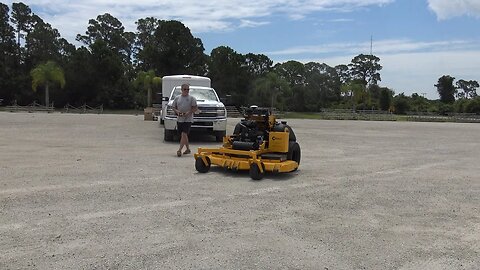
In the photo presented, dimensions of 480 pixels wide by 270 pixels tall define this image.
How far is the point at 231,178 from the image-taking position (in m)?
9.25

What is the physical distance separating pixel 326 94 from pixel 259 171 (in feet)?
317

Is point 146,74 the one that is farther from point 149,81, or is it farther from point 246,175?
point 246,175

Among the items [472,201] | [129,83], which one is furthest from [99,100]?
[472,201]

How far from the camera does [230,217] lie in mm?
6348

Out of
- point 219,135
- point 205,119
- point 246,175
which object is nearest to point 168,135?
point 205,119

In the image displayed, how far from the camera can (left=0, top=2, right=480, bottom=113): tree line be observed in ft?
254

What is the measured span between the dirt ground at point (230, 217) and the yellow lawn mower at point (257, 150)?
26 centimetres

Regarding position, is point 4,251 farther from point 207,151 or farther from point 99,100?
point 99,100

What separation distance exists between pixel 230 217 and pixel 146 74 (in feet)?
226

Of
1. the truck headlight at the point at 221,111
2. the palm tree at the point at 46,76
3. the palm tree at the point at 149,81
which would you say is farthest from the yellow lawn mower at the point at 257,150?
the palm tree at the point at 46,76

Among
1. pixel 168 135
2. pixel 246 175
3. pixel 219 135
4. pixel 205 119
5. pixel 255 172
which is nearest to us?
pixel 255 172

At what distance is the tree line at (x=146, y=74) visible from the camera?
77312 millimetres

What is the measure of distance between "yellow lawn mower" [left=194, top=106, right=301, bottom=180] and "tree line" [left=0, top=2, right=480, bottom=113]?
61249mm

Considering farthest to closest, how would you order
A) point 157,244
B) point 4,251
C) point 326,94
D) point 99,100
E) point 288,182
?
point 326,94
point 99,100
point 288,182
point 157,244
point 4,251
